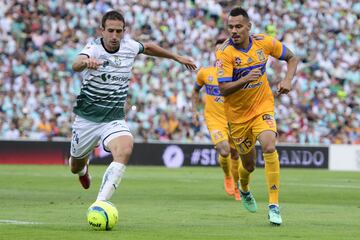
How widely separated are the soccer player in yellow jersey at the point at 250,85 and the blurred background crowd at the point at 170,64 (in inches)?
734

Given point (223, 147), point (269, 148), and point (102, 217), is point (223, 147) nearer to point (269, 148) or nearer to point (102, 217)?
point (269, 148)

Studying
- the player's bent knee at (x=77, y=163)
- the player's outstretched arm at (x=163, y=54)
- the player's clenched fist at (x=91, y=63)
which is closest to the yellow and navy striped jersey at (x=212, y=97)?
the player's bent knee at (x=77, y=163)

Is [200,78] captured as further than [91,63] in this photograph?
Yes

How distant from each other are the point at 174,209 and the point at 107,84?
2.93 m

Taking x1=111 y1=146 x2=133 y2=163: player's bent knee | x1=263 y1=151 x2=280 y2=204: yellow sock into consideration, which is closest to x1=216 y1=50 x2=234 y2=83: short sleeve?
x1=263 y1=151 x2=280 y2=204: yellow sock

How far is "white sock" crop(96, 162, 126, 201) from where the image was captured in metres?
10.9

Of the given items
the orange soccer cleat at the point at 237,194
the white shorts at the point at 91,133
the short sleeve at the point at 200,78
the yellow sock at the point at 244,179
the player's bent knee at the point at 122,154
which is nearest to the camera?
the player's bent knee at the point at 122,154

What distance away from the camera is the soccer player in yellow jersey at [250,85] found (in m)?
12.0

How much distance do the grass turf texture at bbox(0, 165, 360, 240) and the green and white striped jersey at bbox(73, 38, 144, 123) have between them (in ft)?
4.62

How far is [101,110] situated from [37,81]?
2008 centimetres

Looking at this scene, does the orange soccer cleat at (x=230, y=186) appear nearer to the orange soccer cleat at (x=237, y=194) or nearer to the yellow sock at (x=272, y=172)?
the orange soccer cleat at (x=237, y=194)

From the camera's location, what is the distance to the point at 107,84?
1203cm

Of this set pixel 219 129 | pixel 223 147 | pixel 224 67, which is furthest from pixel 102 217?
pixel 219 129

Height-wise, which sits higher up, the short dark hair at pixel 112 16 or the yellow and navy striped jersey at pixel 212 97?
the short dark hair at pixel 112 16
